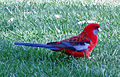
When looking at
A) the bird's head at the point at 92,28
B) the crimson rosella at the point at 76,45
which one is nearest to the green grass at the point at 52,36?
the crimson rosella at the point at 76,45

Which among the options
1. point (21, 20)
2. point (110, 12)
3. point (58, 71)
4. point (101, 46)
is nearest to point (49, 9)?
point (21, 20)

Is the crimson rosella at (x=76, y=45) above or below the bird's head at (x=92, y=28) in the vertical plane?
below

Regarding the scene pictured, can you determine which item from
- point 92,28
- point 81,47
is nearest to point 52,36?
point 92,28

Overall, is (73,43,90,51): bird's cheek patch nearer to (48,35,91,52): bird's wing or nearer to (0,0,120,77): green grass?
(48,35,91,52): bird's wing

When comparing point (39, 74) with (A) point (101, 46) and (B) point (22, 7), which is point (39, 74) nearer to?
(A) point (101, 46)

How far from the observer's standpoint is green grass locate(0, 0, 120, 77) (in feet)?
10.8

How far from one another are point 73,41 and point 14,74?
35.7 inches

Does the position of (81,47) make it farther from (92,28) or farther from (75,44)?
(92,28)

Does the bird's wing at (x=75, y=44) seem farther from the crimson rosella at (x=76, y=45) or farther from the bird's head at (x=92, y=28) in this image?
the bird's head at (x=92, y=28)

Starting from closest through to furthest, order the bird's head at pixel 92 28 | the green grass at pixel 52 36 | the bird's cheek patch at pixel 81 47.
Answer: the green grass at pixel 52 36, the bird's cheek patch at pixel 81 47, the bird's head at pixel 92 28

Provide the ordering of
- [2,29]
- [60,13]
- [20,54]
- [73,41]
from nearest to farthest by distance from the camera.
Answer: [73,41] < [20,54] < [2,29] < [60,13]

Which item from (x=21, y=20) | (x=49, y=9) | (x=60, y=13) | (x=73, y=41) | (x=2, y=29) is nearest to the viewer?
(x=73, y=41)

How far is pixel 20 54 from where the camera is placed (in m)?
3.80

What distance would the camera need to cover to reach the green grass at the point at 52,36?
3.31m
